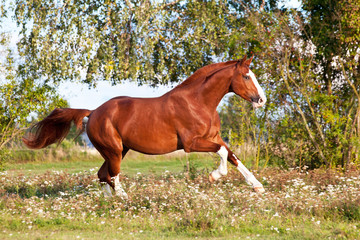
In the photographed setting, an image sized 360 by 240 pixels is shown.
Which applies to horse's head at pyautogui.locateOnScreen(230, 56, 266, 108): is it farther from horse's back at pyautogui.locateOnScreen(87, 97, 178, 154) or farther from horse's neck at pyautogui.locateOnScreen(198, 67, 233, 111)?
horse's back at pyautogui.locateOnScreen(87, 97, 178, 154)

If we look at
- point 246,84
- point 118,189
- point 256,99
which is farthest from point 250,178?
point 118,189

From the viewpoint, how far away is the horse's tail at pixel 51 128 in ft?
30.2

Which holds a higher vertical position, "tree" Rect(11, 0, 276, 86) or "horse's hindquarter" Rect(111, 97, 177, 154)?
"tree" Rect(11, 0, 276, 86)

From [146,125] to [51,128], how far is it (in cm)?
242

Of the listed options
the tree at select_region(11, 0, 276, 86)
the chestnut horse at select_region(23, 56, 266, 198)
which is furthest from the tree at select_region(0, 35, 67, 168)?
the chestnut horse at select_region(23, 56, 266, 198)

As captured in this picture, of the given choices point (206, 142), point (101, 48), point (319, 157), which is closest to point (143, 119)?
point (206, 142)

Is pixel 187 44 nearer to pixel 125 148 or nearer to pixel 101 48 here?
pixel 101 48

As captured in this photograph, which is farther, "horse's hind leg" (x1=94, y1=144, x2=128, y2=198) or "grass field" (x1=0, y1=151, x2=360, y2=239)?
"horse's hind leg" (x1=94, y1=144, x2=128, y2=198)

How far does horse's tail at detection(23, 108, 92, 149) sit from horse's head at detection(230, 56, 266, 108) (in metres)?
3.20

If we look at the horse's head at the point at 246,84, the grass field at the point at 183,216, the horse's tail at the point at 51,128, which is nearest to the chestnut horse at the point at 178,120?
the horse's head at the point at 246,84

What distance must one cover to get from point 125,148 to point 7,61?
7.86 metres

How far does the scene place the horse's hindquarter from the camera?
7922 mm

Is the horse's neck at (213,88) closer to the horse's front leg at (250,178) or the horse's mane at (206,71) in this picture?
the horse's mane at (206,71)

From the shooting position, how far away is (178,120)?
25.7 feet
